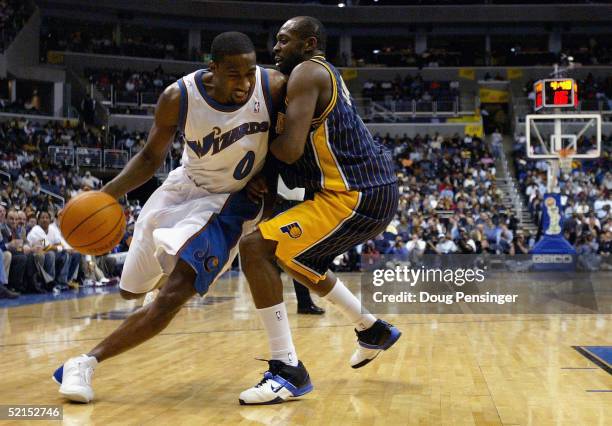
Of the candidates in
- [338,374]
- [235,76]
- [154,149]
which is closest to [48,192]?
[154,149]

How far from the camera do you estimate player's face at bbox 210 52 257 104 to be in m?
3.03

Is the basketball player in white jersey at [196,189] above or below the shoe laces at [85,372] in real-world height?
above

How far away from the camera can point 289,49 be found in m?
3.25

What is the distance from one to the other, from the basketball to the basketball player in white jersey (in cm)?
10

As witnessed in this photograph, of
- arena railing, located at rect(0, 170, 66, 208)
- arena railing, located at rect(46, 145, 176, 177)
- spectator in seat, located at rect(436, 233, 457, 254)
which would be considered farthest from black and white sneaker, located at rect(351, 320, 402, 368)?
arena railing, located at rect(46, 145, 176, 177)

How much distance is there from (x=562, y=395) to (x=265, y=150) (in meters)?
1.64

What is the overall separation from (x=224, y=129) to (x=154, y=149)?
1.19ft

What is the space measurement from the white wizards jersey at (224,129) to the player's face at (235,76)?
0.15 feet

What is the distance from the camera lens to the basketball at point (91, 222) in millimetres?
3164

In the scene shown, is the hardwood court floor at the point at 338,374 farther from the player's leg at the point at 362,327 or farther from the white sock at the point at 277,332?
the white sock at the point at 277,332

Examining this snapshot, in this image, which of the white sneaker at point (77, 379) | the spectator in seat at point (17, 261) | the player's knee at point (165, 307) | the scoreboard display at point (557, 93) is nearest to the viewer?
the white sneaker at point (77, 379)

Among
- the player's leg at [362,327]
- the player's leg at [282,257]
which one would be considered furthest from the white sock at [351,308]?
the player's leg at [282,257]

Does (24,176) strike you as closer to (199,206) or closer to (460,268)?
(460,268)

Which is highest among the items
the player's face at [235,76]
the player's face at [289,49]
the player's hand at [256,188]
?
the player's face at [289,49]
